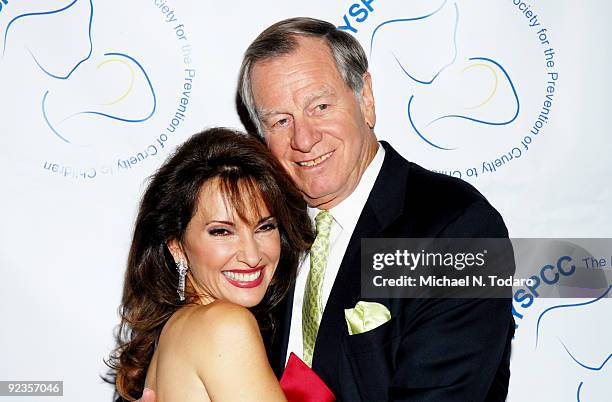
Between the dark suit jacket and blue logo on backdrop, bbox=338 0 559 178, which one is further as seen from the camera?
blue logo on backdrop, bbox=338 0 559 178

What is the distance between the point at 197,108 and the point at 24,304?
988mm

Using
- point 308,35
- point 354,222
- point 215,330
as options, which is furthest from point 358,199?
point 215,330

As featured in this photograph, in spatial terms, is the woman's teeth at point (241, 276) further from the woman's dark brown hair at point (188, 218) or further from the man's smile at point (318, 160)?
the man's smile at point (318, 160)

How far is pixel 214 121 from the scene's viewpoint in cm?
285

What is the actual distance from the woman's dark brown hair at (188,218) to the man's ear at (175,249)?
0.02m

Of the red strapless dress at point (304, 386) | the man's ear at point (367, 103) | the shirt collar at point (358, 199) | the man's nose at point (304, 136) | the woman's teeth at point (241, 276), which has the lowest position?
the red strapless dress at point (304, 386)

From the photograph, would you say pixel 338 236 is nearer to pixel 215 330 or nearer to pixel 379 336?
pixel 379 336

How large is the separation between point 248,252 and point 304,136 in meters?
0.41

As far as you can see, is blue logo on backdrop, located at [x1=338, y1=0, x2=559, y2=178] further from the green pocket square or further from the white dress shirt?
the green pocket square

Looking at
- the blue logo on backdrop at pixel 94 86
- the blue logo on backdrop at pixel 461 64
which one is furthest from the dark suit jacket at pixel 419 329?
the blue logo on backdrop at pixel 94 86

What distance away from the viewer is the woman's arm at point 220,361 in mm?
1765

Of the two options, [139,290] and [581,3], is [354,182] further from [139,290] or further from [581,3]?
[581,3]

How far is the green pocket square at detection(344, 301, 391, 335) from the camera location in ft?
6.22

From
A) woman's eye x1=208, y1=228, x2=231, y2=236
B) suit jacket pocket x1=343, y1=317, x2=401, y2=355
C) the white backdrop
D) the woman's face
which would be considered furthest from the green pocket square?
the white backdrop
